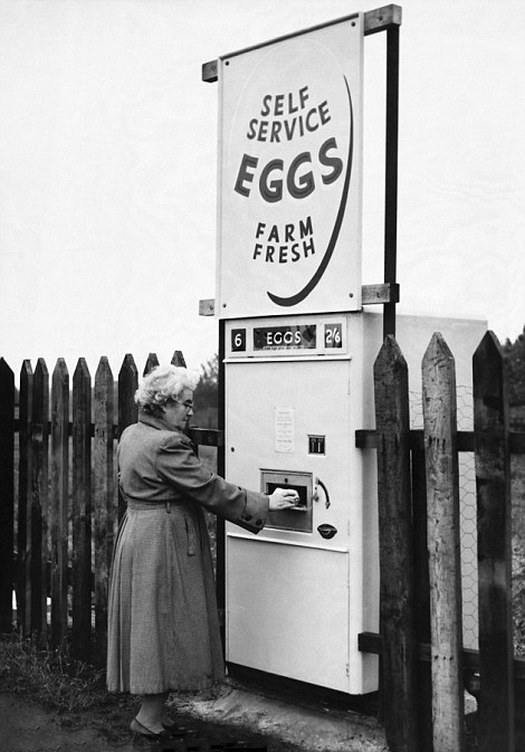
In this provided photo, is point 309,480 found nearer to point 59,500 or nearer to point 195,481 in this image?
point 195,481

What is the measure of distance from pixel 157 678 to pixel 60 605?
191cm

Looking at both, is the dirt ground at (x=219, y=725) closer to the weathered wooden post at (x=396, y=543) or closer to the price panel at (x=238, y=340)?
the weathered wooden post at (x=396, y=543)

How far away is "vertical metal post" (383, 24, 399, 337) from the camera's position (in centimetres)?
489

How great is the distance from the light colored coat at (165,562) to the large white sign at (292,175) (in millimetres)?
975

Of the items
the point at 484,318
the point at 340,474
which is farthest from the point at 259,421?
the point at 484,318

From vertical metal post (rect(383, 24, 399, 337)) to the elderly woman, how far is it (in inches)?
40.4

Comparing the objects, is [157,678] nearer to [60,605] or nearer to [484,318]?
[60,605]

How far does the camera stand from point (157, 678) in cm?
482

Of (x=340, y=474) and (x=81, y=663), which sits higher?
(x=340, y=474)

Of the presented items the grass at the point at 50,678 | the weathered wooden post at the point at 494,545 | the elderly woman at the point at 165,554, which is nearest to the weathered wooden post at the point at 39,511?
the grass at the point at 50,678

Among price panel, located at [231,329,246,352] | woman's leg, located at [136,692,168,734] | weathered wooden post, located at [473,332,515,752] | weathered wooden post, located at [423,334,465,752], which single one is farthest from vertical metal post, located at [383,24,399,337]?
woman's leg, located at [136,692,168,734]

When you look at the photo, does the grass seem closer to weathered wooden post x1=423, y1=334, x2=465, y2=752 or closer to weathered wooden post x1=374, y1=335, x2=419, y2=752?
weathered wooden post x1=374, y1=335, x2=419, y2=752

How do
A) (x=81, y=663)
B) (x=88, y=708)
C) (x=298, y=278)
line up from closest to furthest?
(x=298, y=278) < (x=88, y=708) < (x=81, y=663)

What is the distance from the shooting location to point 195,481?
15.8 feet
